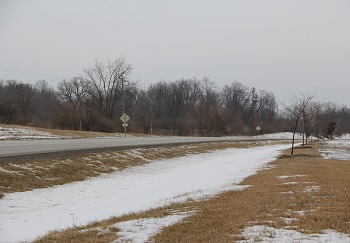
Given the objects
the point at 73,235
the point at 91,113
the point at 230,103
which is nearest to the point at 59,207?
the point at 73,235

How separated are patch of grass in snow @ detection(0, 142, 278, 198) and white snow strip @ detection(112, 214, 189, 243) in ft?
19.7

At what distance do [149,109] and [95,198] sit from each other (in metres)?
93.3

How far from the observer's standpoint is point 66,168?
583 inches

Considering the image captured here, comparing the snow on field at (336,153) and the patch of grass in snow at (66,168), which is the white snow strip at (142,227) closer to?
the patch of grass in snow at (66,168)

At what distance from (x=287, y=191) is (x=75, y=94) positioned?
78383 millimetres

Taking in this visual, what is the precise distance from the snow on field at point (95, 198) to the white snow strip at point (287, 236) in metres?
3.95

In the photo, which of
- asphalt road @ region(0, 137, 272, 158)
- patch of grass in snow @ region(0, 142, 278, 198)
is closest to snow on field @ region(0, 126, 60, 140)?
asphalt road @ region(0, 137, 272, 158)

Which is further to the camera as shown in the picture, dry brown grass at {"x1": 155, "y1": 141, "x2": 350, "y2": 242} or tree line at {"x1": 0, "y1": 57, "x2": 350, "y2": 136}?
tree line at {"x1": 0, "y1": 57, "x2": 350, "y2": 136}

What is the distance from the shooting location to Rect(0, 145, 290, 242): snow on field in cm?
784

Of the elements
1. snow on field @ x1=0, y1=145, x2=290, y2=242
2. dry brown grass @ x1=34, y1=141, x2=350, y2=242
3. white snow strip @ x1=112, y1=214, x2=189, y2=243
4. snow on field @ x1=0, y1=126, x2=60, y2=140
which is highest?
snow on field @ x1=0, y1=126, x2=60, y2=140

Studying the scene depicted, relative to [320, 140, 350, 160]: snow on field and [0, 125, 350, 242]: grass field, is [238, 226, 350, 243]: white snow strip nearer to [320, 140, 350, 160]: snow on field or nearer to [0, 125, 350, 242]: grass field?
[0, 125, 350, 242]: grass field

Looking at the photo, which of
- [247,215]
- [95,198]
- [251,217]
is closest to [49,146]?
[95,198]

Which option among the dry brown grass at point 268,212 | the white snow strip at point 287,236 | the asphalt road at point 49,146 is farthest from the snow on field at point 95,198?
the white snow strip at point 287,236

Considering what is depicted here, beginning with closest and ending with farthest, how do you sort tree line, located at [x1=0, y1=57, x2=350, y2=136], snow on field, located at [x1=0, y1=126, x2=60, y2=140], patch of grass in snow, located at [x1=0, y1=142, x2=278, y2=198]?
patch of grass in snow, located at [x1=0, y1=142, x2=278, y2=198], snow on field, located at [x1=0, y1=126, x2=60, y2=140], tree line, located at [x1=0, y1=57, x2=350, y2=136]
